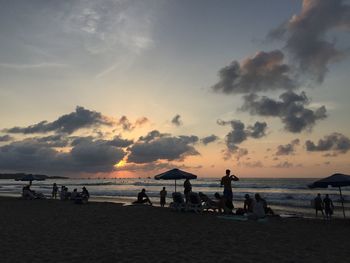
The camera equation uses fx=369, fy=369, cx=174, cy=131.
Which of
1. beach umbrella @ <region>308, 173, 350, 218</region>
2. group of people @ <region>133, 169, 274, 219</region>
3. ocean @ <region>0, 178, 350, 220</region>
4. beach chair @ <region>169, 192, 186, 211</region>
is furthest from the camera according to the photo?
ocean @ <region>0, 178, 350, 220</region>

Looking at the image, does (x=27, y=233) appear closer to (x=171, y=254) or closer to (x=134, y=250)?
(x=134, y=250)

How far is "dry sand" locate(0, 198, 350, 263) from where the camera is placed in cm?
911

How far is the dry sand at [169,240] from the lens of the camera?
911 cm

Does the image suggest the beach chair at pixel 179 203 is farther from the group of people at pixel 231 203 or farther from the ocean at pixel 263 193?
the ocean at pixel 263 193

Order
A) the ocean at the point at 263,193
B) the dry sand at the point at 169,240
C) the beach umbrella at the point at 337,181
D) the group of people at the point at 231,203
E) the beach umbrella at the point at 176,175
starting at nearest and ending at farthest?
the dry sand at the point at 169,240
the beach umbrella at the point at 337,181
the group of people at the point at 231,203
the beach umbrella at the point at 176,175
the ocean at the point at 263,193

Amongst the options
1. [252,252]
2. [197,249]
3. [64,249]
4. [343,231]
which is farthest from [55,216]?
[343,231]

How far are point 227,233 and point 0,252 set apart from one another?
7.08 meters

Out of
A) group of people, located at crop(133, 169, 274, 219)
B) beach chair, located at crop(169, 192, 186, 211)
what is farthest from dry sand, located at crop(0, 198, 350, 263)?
beach chair, located at crop(169, 192, 186, 211)

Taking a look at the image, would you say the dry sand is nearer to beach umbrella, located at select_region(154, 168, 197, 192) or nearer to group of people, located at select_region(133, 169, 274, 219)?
group of people, located at select_region(133, 169, 274, 219)

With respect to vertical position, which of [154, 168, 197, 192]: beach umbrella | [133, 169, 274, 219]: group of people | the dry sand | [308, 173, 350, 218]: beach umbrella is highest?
[154, 168, 197, 192]: beach umbrella

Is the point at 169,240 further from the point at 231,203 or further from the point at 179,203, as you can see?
the point at 179,203

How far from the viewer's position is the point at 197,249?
392 inches

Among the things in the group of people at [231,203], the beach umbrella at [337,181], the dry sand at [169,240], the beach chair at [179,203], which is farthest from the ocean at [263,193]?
the dry sand at [169,240]

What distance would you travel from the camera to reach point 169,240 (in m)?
11.4
